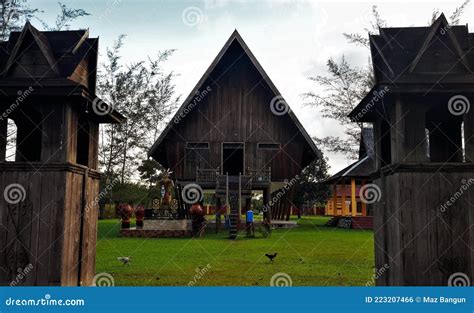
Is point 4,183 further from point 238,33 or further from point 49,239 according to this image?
point 238,33

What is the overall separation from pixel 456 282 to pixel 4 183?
281 inches

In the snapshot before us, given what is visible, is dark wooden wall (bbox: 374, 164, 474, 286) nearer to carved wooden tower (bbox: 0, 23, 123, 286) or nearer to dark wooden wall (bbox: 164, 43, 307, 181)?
carved wooden tower (bbox: 0, 23, 123, 286)

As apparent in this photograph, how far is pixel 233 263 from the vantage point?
39.7ft

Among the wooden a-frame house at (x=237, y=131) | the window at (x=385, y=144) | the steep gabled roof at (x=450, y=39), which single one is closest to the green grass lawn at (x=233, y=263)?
the window at (x=385, y=144)

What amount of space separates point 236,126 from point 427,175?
18.9m

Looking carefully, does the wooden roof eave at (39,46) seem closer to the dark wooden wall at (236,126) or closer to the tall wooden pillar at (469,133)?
the tall wooden pillar at (469,133)

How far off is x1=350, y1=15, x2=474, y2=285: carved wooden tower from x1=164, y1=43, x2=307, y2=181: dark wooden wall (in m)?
18.0

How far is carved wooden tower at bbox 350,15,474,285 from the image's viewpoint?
6.90m

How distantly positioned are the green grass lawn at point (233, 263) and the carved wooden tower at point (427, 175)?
8.35 feet

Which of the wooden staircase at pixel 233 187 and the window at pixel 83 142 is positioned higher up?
the window at pixel 83 142

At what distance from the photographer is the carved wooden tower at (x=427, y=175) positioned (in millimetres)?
6898

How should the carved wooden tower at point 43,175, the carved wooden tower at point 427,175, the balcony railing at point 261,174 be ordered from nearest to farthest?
the carved wooden tower at point 427,175
the carved wooden tower at point 43,175
the balcony railing at point 261,174

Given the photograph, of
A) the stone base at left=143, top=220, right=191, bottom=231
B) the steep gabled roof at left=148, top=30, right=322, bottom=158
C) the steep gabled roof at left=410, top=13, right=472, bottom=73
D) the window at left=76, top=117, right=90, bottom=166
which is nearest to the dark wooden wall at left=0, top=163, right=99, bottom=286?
the window at left=76, top=117, right=90, bottom=166

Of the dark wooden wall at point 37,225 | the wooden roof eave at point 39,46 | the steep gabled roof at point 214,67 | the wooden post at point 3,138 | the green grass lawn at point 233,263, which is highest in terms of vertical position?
the steep gabled roof at point 214,67
